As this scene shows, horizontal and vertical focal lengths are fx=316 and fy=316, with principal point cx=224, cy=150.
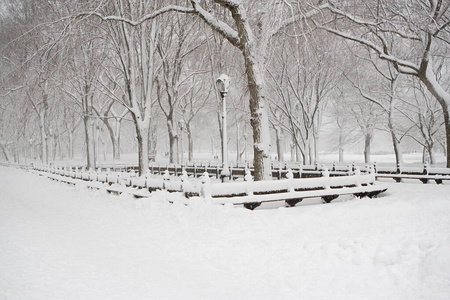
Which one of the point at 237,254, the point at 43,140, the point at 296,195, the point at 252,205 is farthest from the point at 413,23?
the point at 43,140

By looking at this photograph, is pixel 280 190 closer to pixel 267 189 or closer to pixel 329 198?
pixel 267 189

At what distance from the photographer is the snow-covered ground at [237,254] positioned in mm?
4688

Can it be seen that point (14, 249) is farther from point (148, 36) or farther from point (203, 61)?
point (203, 61)

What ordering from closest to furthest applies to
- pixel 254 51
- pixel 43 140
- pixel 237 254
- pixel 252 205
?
pixel 237 254 < pixel 252 205 < pixel 254 51 < pixel 43 140

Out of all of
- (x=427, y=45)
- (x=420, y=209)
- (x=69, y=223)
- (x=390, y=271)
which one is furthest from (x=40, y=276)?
(x=427, y=45)

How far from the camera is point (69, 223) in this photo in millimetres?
9570

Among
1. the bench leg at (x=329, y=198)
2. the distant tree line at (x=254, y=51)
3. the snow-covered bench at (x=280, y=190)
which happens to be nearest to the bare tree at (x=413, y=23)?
the distant tree line at (x=254, y=51)

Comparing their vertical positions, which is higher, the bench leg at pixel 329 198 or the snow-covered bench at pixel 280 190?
the snow-covered bench at pixel 280 190

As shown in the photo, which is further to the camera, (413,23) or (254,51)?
(413,23)

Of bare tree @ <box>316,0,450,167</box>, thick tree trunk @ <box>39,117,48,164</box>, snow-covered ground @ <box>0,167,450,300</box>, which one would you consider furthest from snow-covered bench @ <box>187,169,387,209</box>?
thick tree trunk @ <box>39,117,48,164</box>

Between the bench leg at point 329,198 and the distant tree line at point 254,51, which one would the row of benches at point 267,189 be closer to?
the bench leg at point 329,198

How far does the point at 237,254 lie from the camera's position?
6.38m

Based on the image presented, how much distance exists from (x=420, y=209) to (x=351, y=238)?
335 cm

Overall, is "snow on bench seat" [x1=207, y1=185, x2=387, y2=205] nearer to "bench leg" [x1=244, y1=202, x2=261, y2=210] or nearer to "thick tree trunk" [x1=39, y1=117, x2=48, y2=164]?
"bench leg" [x1=244, y1=202, x2=261, y2=210]
